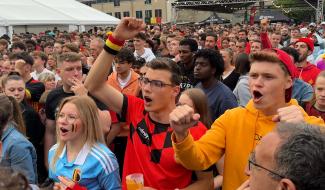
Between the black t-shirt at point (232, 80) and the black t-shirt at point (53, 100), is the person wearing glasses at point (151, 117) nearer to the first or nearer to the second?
the black t-shirt at point (53, 100)

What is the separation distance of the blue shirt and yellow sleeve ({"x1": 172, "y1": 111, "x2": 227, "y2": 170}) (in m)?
0.64

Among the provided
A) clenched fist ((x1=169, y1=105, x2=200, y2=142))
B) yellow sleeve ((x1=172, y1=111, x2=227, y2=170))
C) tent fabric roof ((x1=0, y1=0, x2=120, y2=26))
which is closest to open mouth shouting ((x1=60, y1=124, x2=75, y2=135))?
yellow sleeve ((x1=172, y1=111, x2=227, y2=170))

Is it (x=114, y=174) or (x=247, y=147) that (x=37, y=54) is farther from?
(x=247, y=147)

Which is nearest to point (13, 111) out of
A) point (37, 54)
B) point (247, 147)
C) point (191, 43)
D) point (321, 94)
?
point (247, 147)

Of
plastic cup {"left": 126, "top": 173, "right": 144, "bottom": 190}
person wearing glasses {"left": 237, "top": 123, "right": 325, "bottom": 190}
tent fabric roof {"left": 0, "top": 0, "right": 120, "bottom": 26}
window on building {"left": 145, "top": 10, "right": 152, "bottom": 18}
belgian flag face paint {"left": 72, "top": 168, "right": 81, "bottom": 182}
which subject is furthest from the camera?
window on building {"left": 145, "top": 10, "right": 152, "bottom": 18}

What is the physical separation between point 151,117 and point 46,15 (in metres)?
25.9

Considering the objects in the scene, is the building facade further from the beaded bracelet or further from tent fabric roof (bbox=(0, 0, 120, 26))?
the beaded bracelet

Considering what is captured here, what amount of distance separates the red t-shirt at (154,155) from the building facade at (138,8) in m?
72.1

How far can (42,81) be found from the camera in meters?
6.52

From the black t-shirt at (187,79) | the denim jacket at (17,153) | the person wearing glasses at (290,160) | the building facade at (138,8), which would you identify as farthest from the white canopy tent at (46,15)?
the building facade at (138,8)

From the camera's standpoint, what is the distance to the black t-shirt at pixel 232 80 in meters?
6.55

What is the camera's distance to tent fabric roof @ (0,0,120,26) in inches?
965

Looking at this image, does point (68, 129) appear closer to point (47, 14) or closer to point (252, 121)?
point (252, 121)

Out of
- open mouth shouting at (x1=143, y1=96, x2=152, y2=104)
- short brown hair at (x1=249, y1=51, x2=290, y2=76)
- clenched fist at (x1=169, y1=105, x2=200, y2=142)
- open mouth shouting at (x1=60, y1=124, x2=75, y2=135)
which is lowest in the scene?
open mouth shouting at (x1=60, y1=124, x2=75, y2=135)
